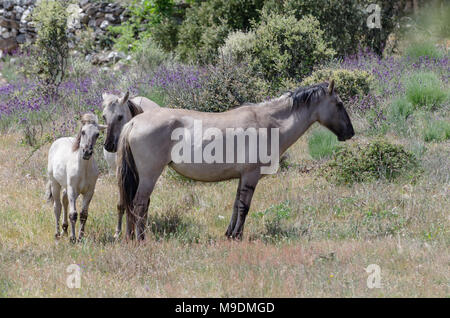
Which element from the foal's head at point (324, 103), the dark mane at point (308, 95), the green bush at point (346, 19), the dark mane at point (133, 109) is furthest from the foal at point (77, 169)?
the green bush at point (346, 19)

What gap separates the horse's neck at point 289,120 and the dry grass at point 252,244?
42.9 inches

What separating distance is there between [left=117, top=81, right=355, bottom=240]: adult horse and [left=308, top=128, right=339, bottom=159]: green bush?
249 centimetres

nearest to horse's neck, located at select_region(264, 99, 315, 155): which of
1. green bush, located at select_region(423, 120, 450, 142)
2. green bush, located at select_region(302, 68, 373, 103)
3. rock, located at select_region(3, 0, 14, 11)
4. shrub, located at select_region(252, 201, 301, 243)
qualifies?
shrub, located at select_region(252, 201, 301, 243)

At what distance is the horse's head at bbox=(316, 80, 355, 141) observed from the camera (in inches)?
266

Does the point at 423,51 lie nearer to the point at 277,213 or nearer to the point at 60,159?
the point at 277,213

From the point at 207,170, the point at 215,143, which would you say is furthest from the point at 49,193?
the point at 215,143

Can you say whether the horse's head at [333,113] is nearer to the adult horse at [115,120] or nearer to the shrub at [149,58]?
the adult horse at [115,120]

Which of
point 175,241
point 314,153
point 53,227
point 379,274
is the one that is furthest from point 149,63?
point 379,274

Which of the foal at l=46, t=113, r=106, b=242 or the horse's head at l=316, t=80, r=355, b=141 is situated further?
the horse's head at l=316, t=80, r=355, b=141

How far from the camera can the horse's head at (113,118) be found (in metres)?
6.61

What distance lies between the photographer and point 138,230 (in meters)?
6.21

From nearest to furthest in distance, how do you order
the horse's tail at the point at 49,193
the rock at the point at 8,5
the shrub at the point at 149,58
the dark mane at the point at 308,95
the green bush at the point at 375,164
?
the dark mane at the point at 308,95
the horse's tail at the point at 49,193
the green bush at the point at 375,164
the shrub at the point at 149,58
the rock at the point at 8,5

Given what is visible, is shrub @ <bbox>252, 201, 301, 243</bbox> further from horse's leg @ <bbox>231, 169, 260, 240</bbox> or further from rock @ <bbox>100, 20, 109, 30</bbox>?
rock @ <bbox>100, 20, 109, 30</bbox>

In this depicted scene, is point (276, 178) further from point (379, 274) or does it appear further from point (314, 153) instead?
point (379, 274)
